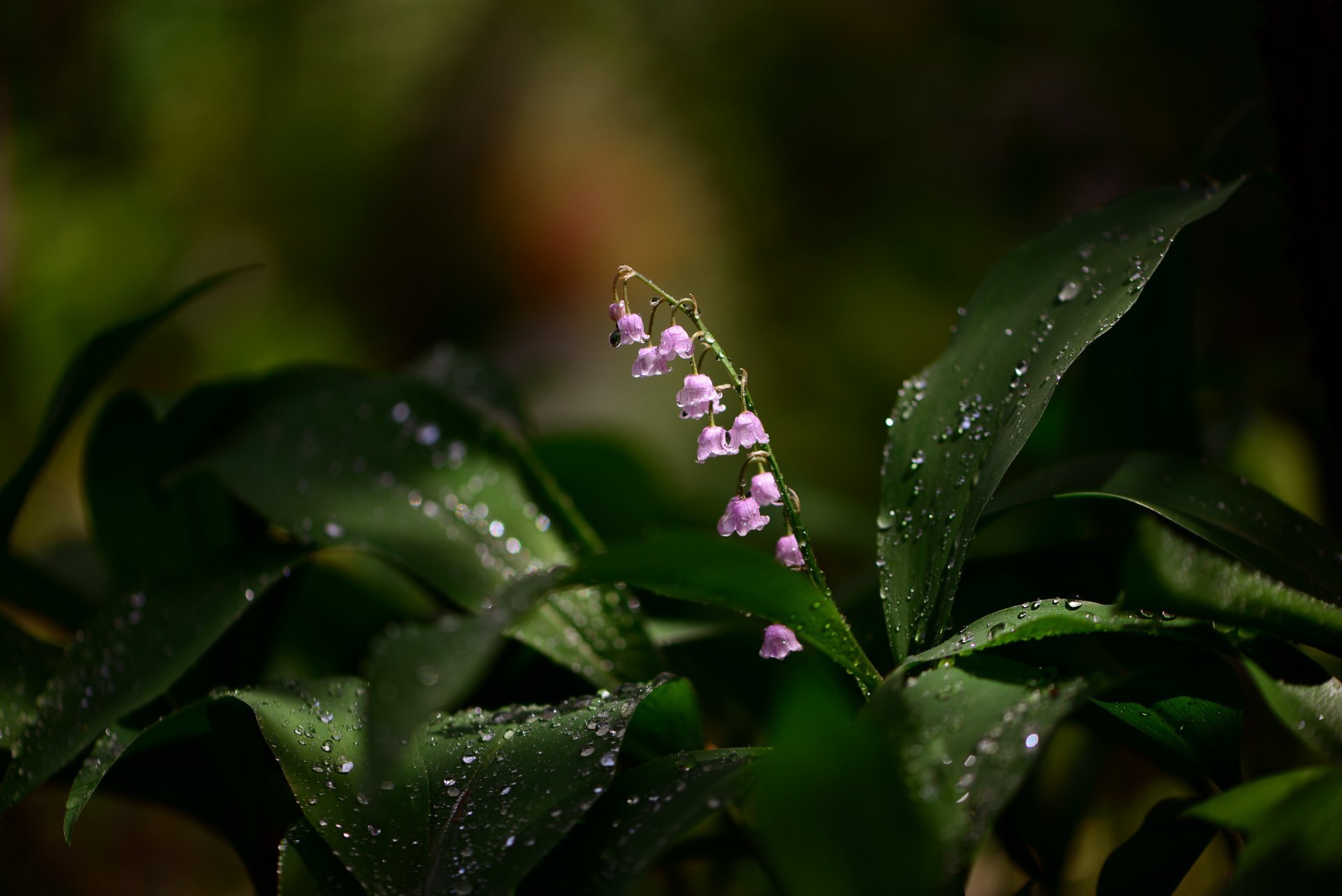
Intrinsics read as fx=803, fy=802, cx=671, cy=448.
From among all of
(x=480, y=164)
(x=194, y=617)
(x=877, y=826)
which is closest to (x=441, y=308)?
(x=480, y=164)

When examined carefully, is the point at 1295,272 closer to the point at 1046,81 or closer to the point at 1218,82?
the point at 1218,82

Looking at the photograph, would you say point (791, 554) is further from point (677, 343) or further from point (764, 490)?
point (677, 343)

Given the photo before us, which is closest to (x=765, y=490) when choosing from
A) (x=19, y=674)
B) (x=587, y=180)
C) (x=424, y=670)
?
(x=424, y=670)

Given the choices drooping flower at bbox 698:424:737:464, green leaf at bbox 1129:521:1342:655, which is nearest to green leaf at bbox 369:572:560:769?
drooping flower at bbox 698:424:737:464

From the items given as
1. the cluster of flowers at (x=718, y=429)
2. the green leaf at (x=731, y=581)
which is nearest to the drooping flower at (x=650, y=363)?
the cluster of flowers at (x=718, y=429)

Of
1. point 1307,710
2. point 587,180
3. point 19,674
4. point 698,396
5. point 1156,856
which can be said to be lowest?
point 1156,856

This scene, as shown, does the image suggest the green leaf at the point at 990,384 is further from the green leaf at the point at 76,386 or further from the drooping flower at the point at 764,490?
the green leaf at the point at 76,386
